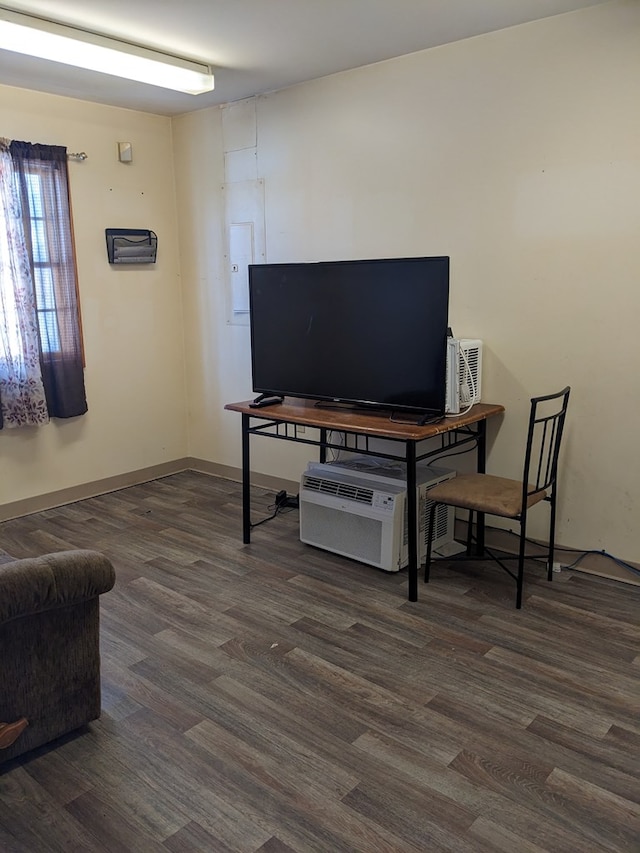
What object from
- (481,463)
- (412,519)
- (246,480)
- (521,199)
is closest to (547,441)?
(481,463)

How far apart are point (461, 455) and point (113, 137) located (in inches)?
127

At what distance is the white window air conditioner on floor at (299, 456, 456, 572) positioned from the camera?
3307mm

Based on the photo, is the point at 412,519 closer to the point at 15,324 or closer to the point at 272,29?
the point at 272,29

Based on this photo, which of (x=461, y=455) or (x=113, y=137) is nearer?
(x=461, y=455)

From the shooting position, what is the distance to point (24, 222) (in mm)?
3996

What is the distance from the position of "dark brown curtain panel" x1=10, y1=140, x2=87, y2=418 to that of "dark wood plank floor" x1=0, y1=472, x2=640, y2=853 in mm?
1516

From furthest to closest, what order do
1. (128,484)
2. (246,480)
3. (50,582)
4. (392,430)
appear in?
(128,484) → (246,480) → (392,430) → (50,582)

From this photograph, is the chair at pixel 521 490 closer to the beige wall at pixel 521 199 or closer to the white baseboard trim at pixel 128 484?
the beige wall at pixel 521 199

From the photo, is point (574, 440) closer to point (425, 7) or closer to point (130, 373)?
point (425, 7)

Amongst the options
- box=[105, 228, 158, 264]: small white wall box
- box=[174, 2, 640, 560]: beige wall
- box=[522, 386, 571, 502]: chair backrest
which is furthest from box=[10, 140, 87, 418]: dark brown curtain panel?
box=[522, 386, 571, 502]: chair backrest

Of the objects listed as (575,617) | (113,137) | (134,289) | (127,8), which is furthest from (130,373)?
(575,617)

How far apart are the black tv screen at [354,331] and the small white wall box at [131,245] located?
56.6 inches

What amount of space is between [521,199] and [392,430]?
4.53 feet

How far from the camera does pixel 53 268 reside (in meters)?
4.21
